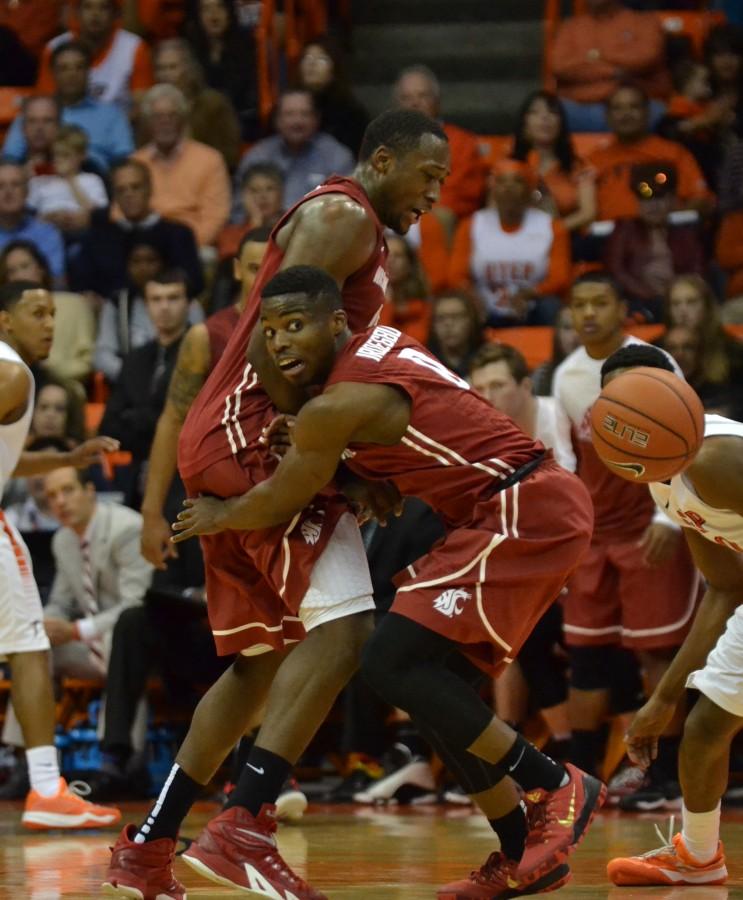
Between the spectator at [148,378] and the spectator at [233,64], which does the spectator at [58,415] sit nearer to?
the spectator at [148,378]

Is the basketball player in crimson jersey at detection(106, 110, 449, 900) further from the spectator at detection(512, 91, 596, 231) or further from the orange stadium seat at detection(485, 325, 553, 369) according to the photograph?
the spectator at detection(512, 91, 596, 231)

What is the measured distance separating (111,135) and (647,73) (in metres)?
3.61

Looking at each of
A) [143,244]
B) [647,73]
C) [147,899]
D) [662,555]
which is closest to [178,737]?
[662,555]

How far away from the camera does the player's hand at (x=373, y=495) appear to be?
4.61m

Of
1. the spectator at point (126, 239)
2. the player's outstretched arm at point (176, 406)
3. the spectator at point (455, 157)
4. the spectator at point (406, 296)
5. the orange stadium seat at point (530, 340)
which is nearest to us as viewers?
the player's outstretched arm at point (176, 406)

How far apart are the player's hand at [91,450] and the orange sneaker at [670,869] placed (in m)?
2.36

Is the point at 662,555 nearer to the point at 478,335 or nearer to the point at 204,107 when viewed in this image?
the point at 478,335

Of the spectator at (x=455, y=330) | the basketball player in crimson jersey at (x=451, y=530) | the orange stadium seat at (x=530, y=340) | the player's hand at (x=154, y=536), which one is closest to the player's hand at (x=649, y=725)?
the basketball player in crimson jersey at (x=451, y=530)

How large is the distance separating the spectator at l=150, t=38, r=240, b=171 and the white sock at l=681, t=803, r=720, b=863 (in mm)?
7197

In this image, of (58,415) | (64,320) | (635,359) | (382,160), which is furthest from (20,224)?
(635,359)

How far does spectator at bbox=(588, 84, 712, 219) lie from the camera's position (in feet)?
35.2

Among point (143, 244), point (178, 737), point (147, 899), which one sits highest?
point (143, 244)

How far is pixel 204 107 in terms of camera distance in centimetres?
1157

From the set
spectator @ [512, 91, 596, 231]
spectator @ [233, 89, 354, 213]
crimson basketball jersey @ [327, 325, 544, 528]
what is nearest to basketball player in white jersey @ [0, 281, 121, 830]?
crimson basketball jersey @ [327, 325, 544, 528]
